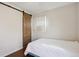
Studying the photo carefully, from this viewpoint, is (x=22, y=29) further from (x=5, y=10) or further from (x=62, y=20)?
(x=62, y=20)

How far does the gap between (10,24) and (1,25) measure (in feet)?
1.33

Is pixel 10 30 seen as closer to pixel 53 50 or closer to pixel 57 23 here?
pixel 53 50

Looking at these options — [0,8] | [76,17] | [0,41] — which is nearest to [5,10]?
[0,8]

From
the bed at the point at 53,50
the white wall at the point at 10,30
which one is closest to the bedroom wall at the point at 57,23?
the white wall at the point at 10,30

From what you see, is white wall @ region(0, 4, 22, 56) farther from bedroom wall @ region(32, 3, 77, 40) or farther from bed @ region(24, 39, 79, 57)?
bedroom wall @ region(32, 3, 77, 40)

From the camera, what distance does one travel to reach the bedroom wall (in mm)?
3500

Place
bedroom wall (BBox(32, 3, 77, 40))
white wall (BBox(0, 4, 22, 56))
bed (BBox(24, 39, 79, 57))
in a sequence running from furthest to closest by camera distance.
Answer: bedroom wall (BBox(32, 3, 77, 40)) < white wall (BBox(0, 4, 22, 56)) < bed (BBox(24, 39, 79, 57))

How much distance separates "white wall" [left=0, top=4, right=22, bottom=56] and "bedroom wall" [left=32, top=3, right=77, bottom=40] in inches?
46.7

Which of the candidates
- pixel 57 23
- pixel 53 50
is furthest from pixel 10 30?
pixel 57 23

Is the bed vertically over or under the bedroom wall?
under

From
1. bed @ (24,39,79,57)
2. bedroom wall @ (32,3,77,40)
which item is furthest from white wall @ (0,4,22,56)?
bedroom wall @ (32,3,77,40)

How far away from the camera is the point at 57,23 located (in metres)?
3.86

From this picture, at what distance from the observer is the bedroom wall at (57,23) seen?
350 cm

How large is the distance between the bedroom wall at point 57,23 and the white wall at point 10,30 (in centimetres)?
119
